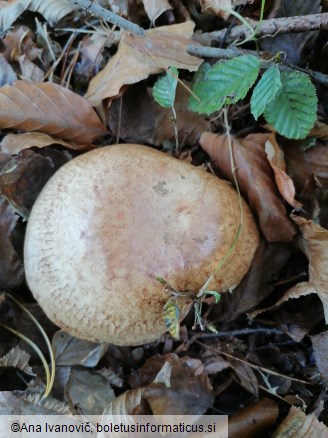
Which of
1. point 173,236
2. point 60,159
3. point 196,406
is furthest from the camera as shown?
point 60,159

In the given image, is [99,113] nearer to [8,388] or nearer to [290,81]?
[290,81]

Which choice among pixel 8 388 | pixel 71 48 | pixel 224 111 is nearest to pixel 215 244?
pixel 224 111

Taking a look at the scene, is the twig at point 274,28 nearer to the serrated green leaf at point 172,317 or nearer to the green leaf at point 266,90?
the green leaf at point 266,90

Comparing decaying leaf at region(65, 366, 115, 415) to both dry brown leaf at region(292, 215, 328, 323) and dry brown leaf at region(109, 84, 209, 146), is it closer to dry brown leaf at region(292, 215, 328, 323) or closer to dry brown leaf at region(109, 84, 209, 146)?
dry brown leaf at region(292, 215, 328, 323)

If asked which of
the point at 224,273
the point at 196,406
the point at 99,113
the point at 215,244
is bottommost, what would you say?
the point at 196,406

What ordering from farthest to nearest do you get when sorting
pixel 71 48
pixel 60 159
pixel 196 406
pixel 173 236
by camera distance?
pixel 71 48 < pixel 60 159 < pixel 196 406 < pixel 173 236

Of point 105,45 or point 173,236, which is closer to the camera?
point 173,236

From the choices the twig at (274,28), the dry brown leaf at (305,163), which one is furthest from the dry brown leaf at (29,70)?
the dry brown leaf at (305,163)

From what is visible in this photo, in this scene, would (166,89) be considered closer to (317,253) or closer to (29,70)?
(29,70)

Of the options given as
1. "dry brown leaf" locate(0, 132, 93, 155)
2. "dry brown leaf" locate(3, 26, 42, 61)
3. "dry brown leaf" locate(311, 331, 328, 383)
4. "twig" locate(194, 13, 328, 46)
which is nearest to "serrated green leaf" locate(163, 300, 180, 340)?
"dry brown leaf" locate(311, 331, 328, 383)
